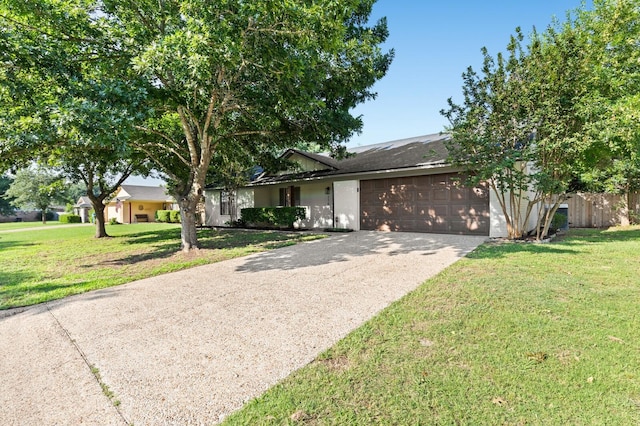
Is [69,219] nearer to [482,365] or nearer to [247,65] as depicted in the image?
[247,65]

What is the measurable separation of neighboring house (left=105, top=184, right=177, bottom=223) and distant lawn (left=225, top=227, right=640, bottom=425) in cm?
3491

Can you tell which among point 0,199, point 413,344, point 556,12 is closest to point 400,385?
point 413,344

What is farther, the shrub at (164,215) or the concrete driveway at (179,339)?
the shrub at (164,215)

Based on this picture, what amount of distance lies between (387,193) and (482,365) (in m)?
10.4

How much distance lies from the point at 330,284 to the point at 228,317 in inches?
74.9

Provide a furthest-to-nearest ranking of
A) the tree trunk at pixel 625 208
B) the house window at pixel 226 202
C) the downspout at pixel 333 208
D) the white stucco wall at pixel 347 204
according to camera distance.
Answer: the house window at pixel 226 202
the downspout at pixel 333 208
the white stucco wall at pixel 347 204
the tree trunk at pixel 625 208

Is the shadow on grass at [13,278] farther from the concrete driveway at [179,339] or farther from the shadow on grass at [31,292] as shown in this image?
the concrete driveway at [179,339]

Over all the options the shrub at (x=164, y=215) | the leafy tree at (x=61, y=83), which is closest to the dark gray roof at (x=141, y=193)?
the shrub at (x=164, y=215)

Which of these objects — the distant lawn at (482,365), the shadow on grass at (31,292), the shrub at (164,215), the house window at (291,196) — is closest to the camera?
the distant lawn at (482,365)

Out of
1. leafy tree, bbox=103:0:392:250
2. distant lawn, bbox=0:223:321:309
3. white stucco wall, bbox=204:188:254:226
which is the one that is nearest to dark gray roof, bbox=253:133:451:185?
white stucco wall, bbox=204:188:254:226

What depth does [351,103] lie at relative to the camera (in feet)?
36.8

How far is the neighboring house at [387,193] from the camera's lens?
10.7 m

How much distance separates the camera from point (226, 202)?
19375 mm

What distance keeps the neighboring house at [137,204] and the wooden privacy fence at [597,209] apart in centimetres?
3461
